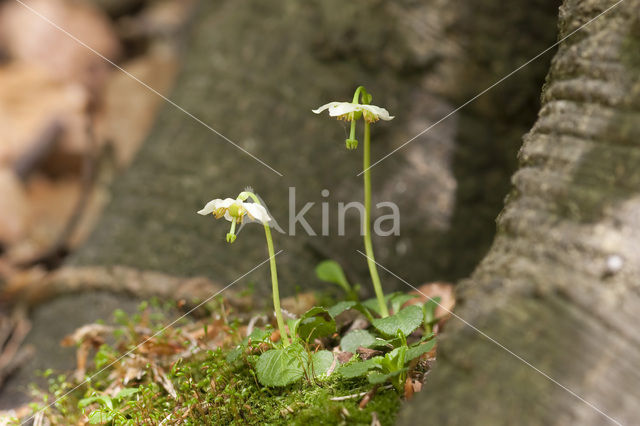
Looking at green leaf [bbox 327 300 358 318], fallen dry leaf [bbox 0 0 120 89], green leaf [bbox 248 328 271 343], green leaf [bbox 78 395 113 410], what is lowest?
green leaf [bbox 78 395 113 410]

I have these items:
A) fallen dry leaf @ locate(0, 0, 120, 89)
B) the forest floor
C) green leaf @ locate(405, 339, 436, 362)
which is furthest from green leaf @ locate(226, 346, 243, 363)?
fallen dry leaf @ locate(0, 0, 120, 89)

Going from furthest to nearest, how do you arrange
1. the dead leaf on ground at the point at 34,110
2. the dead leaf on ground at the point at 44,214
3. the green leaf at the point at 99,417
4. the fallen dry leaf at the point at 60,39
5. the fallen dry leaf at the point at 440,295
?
1. the fallen dry leaf at the point at 60,39
2. the dead leaf on ground at the point at 34,110
3. the dead leaf on ground at the point at 44,214
4. the fallen dry leaf at the point at 440,295
5. the green leaf at the point at 99,417

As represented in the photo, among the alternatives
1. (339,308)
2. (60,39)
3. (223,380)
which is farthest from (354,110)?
(60,39)

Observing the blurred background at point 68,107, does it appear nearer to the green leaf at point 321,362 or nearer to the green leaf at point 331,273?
the green leaf at point 331,273

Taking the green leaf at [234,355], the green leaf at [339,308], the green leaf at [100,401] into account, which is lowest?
the green leaf at [100,401]

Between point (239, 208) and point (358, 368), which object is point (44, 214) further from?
point (358, 368)

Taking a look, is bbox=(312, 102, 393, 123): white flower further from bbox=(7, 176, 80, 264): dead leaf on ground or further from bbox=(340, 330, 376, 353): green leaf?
bbox=(7, 176, 80, 264): dead leaf on ground

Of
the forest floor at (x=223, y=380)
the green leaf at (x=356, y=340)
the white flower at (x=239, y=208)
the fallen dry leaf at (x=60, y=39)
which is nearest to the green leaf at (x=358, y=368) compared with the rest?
the forest floor at (x=223, y=380)
